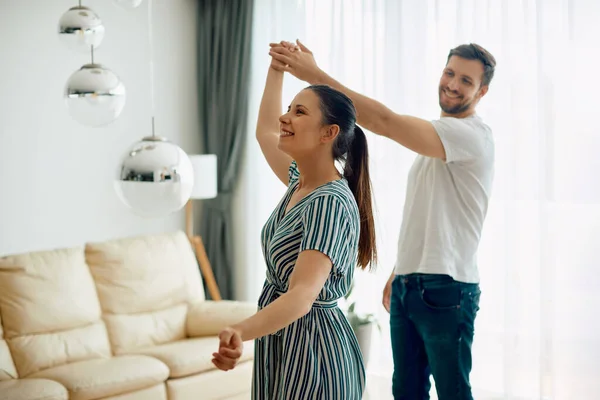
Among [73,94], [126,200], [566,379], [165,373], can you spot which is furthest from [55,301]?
[566,379]

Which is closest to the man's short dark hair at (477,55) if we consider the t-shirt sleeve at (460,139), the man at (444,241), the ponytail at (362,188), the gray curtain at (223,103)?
the man at (444,241)

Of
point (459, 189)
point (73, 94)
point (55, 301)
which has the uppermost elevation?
point (73, 94)

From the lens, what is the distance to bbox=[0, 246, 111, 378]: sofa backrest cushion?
3.88 m

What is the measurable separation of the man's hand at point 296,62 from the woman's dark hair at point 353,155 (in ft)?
0.64

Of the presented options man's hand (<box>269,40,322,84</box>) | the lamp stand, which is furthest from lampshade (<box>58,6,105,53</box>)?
the lamp stand

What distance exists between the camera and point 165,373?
3.95m

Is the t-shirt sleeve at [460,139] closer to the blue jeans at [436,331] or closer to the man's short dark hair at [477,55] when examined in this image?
the man's short dark hair at [477,55]

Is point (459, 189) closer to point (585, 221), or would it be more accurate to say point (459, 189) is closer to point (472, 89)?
point (472, 89)

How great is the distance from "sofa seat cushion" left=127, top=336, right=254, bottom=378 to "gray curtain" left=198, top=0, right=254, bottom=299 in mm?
1387

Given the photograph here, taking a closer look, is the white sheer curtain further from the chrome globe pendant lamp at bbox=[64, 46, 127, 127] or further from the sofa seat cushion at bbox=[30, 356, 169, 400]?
the chrome globe pendant lamp at bbox=[64, 46, 127, 127]

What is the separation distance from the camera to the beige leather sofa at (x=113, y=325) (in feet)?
12.4

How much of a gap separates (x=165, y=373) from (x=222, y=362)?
249 cm

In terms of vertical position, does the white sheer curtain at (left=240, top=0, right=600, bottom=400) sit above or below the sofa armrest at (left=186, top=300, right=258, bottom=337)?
above

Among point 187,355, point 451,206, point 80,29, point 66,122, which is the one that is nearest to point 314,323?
point 451,206
